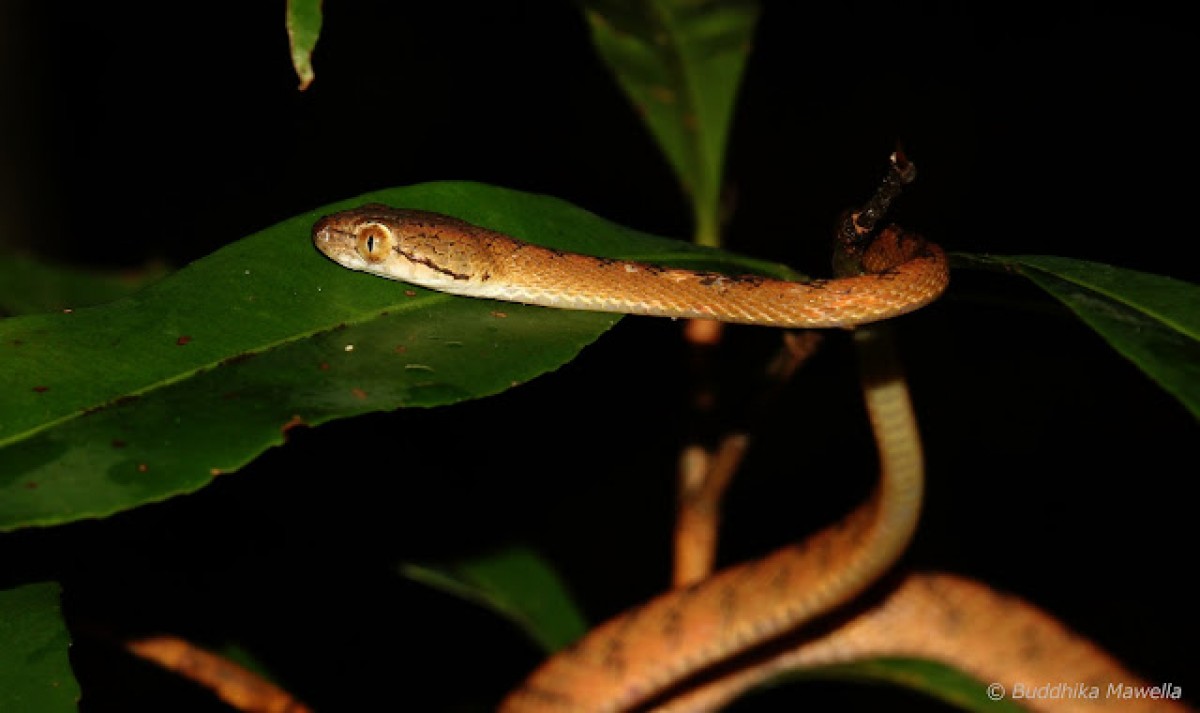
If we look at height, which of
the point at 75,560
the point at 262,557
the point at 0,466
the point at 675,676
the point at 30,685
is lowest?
the point at 675,676

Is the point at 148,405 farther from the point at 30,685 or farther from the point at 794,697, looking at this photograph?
the point at 794,697

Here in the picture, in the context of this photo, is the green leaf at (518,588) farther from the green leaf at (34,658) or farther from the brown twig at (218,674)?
the green leaf at (34,658)

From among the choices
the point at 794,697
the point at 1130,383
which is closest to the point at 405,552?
the point at 794,697

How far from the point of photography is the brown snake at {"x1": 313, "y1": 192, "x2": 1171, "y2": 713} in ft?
6.65

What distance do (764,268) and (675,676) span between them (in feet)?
4.03

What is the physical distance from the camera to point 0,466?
1.40 meters

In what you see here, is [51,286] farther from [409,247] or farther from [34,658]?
[34,658]

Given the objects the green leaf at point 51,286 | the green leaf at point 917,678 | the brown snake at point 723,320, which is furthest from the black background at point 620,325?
the green leaf at point 51,286

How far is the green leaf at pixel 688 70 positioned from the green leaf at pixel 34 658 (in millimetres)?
1593

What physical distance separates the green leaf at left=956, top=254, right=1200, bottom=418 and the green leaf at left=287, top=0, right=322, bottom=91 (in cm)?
113

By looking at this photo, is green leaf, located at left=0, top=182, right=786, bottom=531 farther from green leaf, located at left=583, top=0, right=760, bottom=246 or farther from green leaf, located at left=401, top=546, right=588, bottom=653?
green leaf, located at left=401, top=546, right=588, bottom=653

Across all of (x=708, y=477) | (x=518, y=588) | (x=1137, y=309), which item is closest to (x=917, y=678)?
(x=708, y=477)

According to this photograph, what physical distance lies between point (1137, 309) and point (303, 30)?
138cm

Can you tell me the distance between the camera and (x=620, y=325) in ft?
12.1
